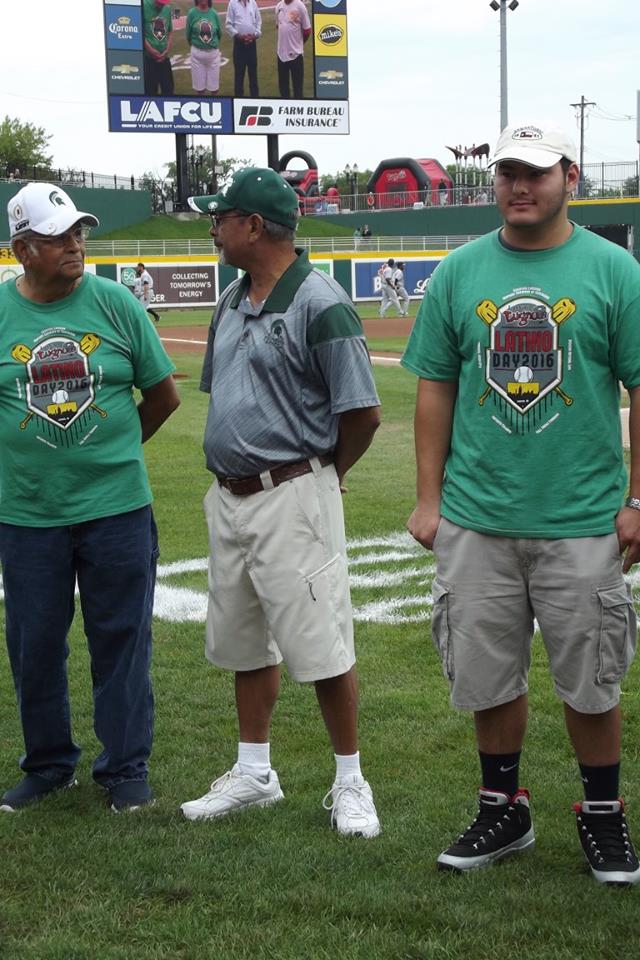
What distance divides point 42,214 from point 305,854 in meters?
2.06

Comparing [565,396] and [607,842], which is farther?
[607,842]

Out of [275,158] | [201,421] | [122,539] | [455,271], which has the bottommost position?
[201,421]

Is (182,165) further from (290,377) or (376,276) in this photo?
(290,377)

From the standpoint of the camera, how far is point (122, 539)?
4.08m

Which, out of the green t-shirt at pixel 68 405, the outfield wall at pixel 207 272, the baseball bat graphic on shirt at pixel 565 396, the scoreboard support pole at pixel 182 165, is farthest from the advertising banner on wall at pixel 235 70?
the baseball bat graphic on shirt at pixel 565 396

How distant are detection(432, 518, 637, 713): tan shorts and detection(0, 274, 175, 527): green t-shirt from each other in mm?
1127

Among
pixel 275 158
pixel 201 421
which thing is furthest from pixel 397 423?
pixel 275 158

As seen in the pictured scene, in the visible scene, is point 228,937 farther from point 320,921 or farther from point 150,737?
point 150,737

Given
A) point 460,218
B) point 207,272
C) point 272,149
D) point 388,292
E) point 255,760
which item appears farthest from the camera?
point 460,218

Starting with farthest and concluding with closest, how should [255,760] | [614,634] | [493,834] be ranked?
[255,760], [493,834], [614,634]

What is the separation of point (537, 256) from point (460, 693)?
3.95 feet

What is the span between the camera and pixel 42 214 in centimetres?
391

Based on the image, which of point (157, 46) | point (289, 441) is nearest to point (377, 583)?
point (289, 441)

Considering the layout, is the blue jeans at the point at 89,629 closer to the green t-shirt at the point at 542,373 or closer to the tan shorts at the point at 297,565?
the tan shorts at the point at 297,565
